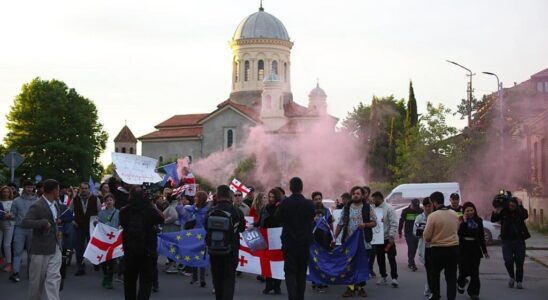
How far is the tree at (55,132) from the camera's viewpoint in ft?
235

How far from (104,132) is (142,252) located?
66114 mm

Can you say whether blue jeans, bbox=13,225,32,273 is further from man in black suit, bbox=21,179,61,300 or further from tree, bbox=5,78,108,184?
tree, bbox=5,78,108,184

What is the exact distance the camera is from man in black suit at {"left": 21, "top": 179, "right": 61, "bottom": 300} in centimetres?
1119

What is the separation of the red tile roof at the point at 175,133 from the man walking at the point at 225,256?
94867 mm

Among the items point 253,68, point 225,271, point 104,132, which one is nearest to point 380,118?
point 253,68

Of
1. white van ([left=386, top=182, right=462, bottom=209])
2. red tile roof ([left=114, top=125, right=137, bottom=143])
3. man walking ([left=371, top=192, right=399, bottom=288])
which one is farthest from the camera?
red tile roof ([left=114, top=125, right=137, bottom=143])

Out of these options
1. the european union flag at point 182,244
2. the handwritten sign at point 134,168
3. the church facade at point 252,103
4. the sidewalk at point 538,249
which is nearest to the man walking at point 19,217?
the handwritten sign at point 134,168

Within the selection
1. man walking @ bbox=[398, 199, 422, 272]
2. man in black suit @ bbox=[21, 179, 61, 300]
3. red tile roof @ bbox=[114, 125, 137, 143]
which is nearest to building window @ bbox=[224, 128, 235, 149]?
red tile roof @ bbox=[114, 125, 137, 143]

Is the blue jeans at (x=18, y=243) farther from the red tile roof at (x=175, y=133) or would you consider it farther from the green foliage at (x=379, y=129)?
the red tile roof at (x=175, y=133)

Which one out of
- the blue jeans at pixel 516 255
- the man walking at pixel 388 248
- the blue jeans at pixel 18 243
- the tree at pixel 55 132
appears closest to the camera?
the blue jeans at pixel 516 255

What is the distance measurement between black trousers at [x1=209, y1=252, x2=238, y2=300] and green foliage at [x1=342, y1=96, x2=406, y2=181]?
63379mm

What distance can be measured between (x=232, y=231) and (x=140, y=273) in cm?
136

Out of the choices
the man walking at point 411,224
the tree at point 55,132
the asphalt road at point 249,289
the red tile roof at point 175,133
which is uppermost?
the red tile roof at point 175,133

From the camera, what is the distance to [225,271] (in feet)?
38.0
